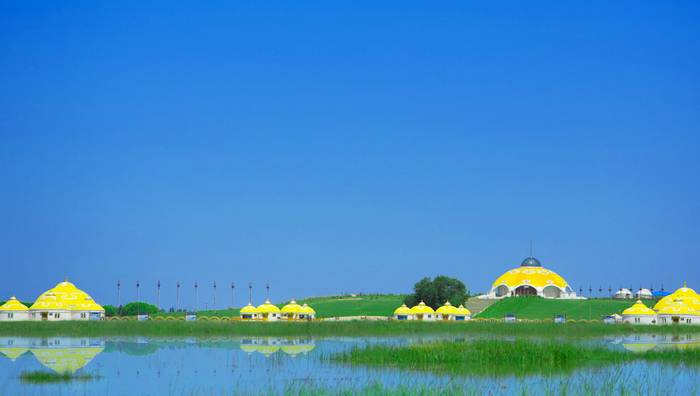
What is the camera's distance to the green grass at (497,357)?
3744 cm

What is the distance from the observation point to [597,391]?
28484mm

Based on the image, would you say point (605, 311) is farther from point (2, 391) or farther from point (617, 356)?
point (2, 391)

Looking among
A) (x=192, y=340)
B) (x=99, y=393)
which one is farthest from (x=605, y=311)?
(x=99, y=393)

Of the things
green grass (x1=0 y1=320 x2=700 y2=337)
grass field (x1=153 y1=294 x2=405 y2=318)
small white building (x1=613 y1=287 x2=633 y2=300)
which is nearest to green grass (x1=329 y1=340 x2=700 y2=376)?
green grass (x1=0 y1=320 x2=700 y2=337)

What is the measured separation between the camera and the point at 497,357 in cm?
3991

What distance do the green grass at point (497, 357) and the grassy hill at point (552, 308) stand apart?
58486 millimetres

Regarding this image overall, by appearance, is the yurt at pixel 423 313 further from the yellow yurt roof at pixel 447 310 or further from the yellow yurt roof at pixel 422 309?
the yellow yurt roof at pixel 447 310

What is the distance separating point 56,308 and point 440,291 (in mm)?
41676

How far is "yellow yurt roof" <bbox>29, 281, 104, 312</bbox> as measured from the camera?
9212 cm

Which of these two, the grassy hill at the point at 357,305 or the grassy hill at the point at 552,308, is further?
the grassy hill at the point at 357,305

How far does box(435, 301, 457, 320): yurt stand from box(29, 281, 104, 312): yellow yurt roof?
3486 cm

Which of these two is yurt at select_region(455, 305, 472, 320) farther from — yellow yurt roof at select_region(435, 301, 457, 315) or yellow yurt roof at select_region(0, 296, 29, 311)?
yellow yurt roof at select_region(0, 296, 29, 311)

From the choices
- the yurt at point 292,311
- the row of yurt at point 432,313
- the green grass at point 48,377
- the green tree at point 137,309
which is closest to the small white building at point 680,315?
the row of yurt at point 432,313

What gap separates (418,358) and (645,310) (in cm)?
6216
